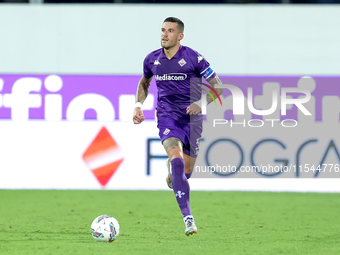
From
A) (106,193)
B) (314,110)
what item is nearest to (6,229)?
(106,193)

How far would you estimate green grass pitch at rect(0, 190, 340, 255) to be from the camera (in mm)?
5676

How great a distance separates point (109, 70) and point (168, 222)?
4.25m

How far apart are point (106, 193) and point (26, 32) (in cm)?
312

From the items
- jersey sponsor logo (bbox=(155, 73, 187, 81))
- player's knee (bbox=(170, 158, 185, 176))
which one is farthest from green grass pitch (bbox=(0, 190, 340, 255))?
jersey sponsor logo (bbox=(155, 73, 187, 81))

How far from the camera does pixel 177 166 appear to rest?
5.92 meters

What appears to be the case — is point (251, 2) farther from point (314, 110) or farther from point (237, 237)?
point (237, 237)

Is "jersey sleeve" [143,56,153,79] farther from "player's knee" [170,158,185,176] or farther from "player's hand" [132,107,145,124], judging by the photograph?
"player's knee" [170,158,185,176]

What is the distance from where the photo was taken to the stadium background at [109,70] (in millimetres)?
10680

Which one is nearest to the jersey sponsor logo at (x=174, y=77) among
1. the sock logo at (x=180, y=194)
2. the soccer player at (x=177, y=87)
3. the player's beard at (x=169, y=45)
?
the soccer player at (x=177, y=87)

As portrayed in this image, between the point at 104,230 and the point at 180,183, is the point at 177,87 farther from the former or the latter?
the point at 104,230

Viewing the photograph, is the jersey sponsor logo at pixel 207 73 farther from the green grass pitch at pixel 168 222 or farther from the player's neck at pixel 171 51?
the green grass pitch at pixel 168 222

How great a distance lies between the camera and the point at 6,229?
6.74 m

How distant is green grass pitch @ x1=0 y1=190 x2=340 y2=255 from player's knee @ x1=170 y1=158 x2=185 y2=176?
0.65m

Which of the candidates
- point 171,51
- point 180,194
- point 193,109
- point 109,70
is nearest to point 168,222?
point 180,194
